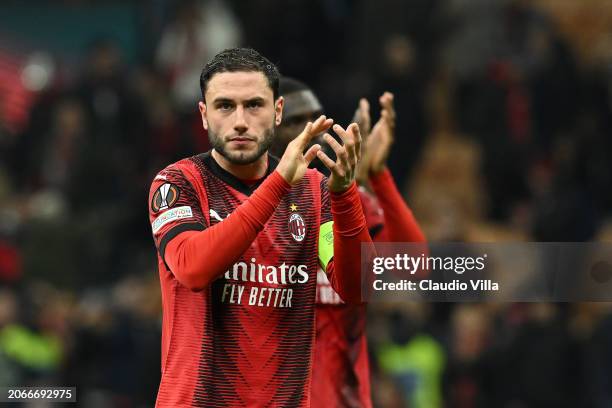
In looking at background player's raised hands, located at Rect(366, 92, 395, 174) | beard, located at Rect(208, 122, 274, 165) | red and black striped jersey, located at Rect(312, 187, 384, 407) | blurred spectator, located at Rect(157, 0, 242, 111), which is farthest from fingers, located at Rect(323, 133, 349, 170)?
blurred spectator, located at Rect(157, 0, 242, 111)

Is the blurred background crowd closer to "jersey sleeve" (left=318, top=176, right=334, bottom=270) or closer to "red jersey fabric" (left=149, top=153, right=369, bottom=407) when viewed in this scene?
"jersey sleeve" (left=318, top=176, right=334, bottom=270)

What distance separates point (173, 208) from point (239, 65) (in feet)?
1.95

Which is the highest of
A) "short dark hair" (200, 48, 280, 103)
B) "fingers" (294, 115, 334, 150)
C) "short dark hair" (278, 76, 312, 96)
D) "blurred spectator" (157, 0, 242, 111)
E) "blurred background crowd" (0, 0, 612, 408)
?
"blurred spectator" (157, 0, 242, 111)

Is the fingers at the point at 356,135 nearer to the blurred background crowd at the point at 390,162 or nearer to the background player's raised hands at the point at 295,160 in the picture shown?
the background player's raised hands at the point at 295,160

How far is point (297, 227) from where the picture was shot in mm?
5031

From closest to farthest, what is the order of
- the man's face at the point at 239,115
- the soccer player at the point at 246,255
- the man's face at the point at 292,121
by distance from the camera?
the soccer player at the point at 246,255 → the man's face at the point at 239,115 → the man's face at the point at 292,121

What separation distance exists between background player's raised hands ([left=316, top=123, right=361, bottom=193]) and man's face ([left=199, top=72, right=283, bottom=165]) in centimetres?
29

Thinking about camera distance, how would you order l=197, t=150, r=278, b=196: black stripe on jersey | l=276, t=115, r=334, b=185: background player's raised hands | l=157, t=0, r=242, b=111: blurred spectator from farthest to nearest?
1. l=157, t=0, r=242, b=111: blurred spectator
2. l=197, t=150, r=278, b=196: black stripe on jersey
3. l=276, t=115, r=334, b=185: background player's raised hands

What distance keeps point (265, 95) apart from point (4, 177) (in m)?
10.0

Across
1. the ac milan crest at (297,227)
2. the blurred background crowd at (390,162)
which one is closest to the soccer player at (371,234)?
the ac milan crest at (297,227)

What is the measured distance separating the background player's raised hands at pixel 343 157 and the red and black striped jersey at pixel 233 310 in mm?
357

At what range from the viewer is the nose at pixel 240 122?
4781 millimetres

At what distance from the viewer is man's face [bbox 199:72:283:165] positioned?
4.82m

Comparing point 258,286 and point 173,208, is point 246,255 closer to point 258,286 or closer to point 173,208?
point 258,286
